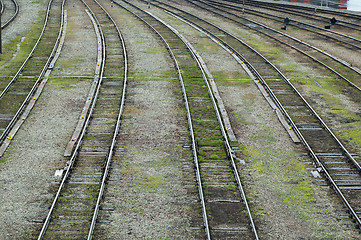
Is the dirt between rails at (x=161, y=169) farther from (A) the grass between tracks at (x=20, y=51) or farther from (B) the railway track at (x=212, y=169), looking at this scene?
(A) the grass between tracks at (x=20, y=51)

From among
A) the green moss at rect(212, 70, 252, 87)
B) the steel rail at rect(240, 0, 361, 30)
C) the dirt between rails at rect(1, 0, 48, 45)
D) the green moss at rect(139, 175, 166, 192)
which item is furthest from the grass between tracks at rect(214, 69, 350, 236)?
the steel rail at rect(240, 0, 361, 30)

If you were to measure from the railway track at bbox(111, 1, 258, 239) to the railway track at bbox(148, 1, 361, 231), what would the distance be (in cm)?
291

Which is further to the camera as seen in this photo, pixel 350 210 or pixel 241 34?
pixel 241 34

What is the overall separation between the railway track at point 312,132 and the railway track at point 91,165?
7.03 metres

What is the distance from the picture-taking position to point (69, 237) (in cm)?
1093

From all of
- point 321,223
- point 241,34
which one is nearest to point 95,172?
point 321,223

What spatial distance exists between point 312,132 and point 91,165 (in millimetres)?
8646

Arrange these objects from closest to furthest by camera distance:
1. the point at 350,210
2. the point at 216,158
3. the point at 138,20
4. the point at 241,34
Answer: the point at 350,210, the point at 216,158, the point at 241,34, the point at 138,20

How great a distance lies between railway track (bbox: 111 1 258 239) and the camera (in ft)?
37.7

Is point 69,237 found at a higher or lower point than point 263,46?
lower

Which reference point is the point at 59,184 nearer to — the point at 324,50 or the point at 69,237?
the point at 69,237

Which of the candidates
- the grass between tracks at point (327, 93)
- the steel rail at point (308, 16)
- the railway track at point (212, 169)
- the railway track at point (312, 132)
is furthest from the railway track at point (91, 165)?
the steel rail at point (308, 16)

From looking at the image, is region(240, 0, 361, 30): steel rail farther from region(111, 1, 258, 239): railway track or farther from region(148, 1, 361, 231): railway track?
region(111, 1, 258, 239): railway track

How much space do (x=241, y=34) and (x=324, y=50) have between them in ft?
24.2
